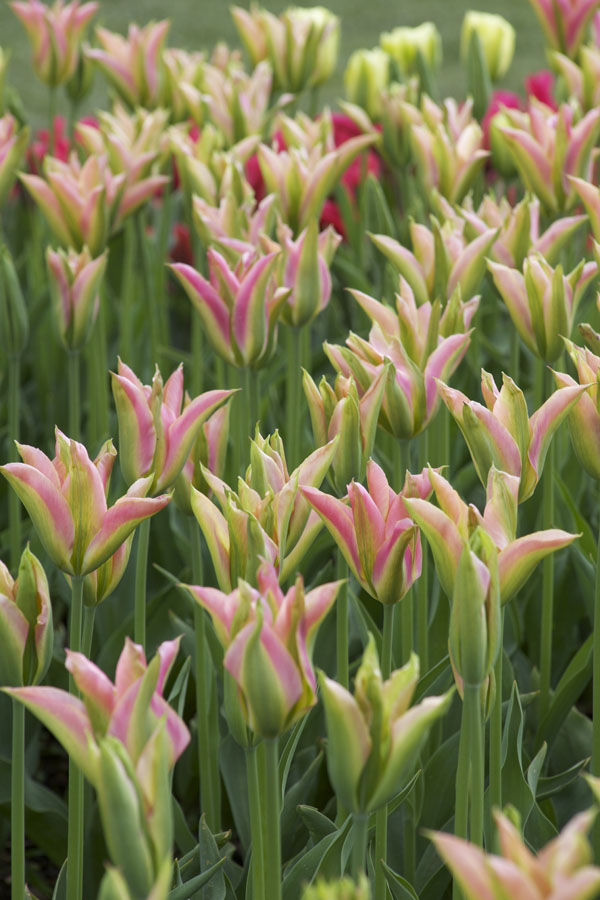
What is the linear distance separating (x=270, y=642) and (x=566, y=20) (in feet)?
5.40

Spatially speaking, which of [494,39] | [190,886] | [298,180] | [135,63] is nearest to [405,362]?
[190,886]

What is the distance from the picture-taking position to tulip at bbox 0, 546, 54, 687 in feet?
2.30

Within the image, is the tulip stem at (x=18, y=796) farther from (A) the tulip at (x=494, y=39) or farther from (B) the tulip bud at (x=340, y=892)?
(A) the tulip at (x=494, y=39)

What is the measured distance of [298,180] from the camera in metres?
1.42

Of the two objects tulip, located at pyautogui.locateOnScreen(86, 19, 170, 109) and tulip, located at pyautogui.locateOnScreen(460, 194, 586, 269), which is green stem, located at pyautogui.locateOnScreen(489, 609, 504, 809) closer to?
tulip, located at pyautogui.locateOnScreen(460, 194, 586, 269)

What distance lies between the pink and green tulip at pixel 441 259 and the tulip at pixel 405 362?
16cm

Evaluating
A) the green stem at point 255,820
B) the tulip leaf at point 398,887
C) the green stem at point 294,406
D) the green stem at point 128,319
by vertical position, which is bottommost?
the green stem at point 128,319

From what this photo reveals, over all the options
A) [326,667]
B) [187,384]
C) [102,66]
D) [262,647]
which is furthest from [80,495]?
[102,66]

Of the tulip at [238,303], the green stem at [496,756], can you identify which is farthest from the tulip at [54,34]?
the green stem at [496,756]

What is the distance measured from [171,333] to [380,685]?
1.76 metres

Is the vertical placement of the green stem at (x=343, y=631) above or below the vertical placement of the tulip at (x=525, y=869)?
below

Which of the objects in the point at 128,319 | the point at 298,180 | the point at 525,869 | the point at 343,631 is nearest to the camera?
the point at 525,869

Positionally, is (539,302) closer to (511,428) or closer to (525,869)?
(511,428)

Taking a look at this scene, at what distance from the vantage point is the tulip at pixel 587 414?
2.72 feet
